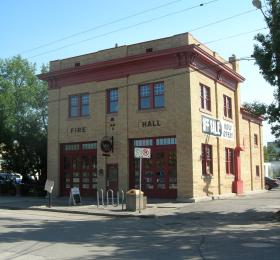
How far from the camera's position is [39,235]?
13656mm

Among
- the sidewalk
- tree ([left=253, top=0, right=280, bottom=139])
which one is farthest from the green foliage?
the sidewalk

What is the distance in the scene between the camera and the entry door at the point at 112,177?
92.6ft

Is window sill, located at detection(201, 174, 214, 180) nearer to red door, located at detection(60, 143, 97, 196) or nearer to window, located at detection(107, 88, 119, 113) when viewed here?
window, located at detection(107, 88, 119, 113)

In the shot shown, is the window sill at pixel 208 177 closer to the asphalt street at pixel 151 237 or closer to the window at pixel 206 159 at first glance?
the window at pixel 206 159

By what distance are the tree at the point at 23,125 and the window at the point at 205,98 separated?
1304 centimetres

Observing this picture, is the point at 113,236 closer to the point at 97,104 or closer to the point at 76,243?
the point at 76,243

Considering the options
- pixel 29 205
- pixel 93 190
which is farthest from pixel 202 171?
pixel 29 205

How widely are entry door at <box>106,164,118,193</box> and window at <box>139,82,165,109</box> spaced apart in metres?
4.04

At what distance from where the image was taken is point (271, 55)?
1928 centimetres

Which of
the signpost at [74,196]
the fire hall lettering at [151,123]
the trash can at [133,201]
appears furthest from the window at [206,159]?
the signpost at [74,196]

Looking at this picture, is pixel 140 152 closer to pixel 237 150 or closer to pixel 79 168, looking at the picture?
pixel 79 168

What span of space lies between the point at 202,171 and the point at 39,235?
14.6 m

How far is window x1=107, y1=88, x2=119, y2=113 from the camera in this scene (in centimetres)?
2855

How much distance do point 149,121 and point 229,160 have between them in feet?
24.8
